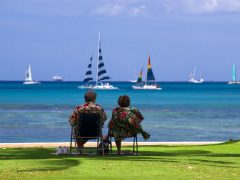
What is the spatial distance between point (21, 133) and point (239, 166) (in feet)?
67.8

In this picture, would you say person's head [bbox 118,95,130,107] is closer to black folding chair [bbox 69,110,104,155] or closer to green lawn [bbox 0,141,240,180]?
black folding chair [bbox 69,110,104,155]

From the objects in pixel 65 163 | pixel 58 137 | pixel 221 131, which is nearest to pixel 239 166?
pixel 65 163

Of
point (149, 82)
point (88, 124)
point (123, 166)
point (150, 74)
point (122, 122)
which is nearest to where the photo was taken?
point (123, 166)

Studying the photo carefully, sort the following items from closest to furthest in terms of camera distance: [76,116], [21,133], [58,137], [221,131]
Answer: [76,116]
[58,137]
[21,133]
[221,131]

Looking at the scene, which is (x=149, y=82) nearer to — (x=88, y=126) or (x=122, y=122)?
(x=122, y=122)

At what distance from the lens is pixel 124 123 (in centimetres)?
1343

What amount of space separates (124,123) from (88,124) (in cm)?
65

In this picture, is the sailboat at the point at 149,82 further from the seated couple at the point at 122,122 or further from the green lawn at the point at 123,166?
the green lawn at the point at 123,166

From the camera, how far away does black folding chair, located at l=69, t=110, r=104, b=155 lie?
42.9ft

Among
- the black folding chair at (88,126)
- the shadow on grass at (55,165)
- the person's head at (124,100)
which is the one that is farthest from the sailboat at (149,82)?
the shadow on grass at (55,165)

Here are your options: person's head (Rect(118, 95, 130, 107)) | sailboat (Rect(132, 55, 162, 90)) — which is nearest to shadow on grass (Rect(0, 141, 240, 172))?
person's head (Rect(118, 95, 130, 107))

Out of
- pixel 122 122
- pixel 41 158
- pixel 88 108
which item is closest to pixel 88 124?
pixel 88 108

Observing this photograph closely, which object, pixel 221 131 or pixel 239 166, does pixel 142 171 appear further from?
pixel 221 131

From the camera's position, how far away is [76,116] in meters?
13.2
